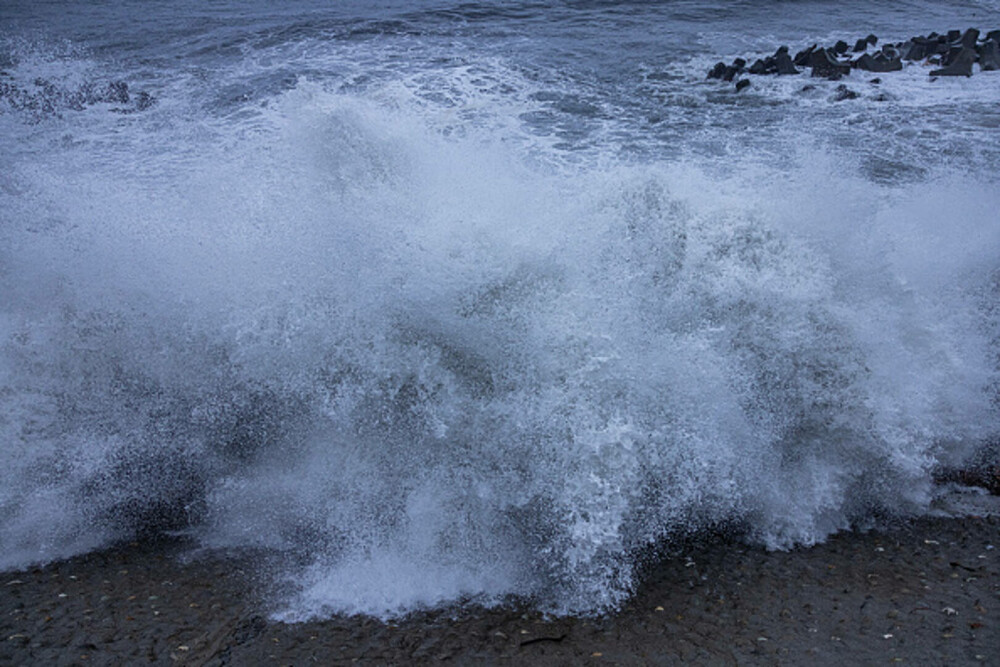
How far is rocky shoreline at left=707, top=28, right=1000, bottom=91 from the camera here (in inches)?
479

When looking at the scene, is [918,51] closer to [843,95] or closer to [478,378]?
Answer: [843,95]

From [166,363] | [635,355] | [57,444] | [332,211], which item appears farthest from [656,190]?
[57,444]

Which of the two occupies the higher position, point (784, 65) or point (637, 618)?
point (784, 65)

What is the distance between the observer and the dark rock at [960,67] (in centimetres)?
1194

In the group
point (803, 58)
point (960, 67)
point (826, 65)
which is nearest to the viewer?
point (960, 67)

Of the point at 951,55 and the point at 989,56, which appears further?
the point at 951,55

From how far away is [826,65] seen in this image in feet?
40.6

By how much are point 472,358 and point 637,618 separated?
7.06 ft

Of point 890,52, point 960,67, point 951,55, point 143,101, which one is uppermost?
point 890,52

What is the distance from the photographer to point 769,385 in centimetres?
461

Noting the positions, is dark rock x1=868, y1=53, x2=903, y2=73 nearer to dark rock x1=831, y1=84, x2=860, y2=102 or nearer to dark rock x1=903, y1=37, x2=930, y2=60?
dark rock x1=903, y1=37, x2=930, y2=60

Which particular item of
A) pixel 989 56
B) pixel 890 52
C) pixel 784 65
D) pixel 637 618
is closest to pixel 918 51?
pixel 890 52

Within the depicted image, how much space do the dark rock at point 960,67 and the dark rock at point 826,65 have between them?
1565mm

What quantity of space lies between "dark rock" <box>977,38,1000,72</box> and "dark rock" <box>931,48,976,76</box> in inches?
18.3
